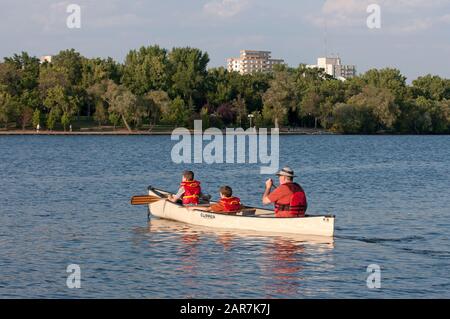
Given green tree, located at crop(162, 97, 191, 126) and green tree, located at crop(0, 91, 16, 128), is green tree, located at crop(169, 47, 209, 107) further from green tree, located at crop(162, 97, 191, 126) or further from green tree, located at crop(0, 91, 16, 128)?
green tree, located at crop(0, 91, 16, 128)

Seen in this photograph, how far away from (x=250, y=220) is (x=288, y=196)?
214cm

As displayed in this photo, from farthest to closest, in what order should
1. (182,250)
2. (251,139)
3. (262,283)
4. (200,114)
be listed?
1. (200,114)
2. (251,139)
3. (182,250)
4. (262,283)

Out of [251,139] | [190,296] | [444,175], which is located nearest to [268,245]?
[190,296]

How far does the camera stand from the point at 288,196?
27.4 meters

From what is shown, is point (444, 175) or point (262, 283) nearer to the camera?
point (262, 283)

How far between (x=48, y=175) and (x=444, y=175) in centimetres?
2909

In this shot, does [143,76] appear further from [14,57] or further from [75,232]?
[75,232]

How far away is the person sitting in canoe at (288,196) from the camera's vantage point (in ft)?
89.6

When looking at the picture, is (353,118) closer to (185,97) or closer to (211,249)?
(185,97)

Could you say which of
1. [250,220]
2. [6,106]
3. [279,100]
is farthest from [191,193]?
[279,100]

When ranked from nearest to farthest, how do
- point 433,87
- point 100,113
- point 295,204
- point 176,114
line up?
point 295,204, point 100,113, point 176,114, point 433,87

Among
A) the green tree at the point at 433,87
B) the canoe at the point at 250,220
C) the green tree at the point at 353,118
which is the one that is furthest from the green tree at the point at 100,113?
the canoe at the point at 250,220

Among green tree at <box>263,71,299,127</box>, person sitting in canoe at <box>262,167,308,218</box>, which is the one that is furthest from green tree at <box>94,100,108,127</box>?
person sitting in canoe at <box>262,167,308,218</box>
